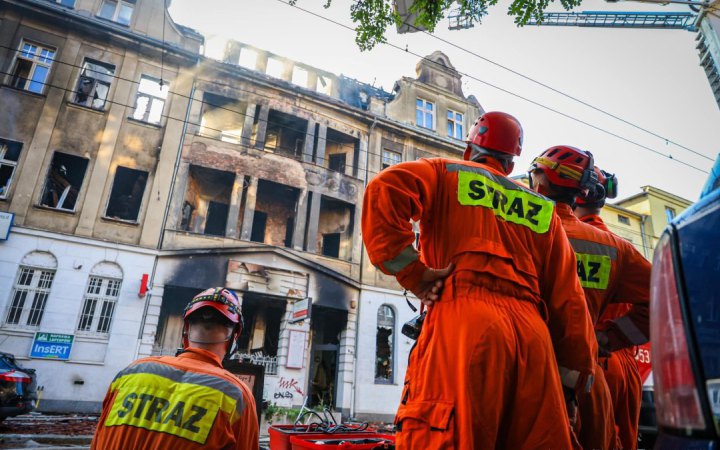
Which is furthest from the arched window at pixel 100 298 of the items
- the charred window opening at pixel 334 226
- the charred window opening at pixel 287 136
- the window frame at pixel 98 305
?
the charred window opening at pixel 287 136

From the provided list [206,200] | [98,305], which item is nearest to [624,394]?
[98,305]

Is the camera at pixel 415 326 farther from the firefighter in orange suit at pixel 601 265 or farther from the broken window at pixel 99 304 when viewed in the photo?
the broken window at pixel 99 304

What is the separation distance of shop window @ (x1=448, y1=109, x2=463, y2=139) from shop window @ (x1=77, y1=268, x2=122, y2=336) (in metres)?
17.7

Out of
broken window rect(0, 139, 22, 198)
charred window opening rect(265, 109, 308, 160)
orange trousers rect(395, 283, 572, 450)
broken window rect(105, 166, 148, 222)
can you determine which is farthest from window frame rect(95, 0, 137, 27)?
orange trousers rect(395, 283, 572, 450)

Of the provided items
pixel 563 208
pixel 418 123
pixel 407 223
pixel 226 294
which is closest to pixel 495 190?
pixel 407 223

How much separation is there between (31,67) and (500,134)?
60.8ft

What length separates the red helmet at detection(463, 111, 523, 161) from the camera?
2266 millimetres

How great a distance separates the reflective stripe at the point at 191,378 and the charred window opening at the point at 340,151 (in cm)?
1802

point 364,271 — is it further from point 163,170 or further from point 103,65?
point 103,65

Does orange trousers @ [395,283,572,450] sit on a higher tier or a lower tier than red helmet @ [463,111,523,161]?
lower

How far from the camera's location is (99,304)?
13.3 m

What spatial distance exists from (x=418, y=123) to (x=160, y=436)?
2137cm

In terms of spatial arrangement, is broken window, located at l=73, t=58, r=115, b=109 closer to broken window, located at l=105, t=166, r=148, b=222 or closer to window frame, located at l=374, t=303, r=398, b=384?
broken window, located at l=105, t=166, r=148, b=222

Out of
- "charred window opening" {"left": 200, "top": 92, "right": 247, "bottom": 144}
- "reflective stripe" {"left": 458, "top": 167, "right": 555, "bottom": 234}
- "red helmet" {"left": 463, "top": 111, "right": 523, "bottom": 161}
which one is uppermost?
"charred window opening" {"left": 200, "top": 92, "right": 247, "bottom": 144}
